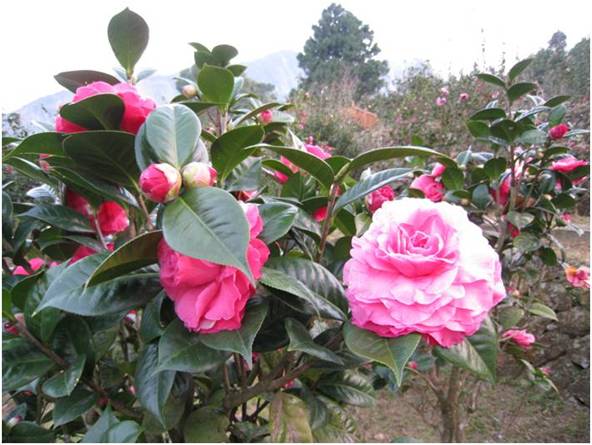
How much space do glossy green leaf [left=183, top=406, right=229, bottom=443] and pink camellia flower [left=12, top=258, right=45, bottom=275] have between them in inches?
13.3

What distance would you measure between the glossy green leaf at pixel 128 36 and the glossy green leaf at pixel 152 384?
39cm

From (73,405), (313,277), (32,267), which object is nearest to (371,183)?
(313,277)

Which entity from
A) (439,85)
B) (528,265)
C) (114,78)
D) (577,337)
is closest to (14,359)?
(114,78)

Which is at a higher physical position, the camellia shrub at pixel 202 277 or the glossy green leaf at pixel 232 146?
the glossy green leaf at pixel 232 146

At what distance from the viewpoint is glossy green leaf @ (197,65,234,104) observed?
2.20 feet

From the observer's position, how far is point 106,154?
46 centimetres

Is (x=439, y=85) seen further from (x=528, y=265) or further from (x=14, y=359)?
(x=14, y=359)

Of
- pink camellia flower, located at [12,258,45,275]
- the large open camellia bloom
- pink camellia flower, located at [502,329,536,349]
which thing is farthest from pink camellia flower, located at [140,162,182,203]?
pink camellia flower, located at [502,329,536,349]

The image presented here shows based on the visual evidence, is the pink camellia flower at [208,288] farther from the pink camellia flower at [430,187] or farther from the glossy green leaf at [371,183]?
the pink camellia flower at [430,187]

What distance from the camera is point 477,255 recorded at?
47 centimetres

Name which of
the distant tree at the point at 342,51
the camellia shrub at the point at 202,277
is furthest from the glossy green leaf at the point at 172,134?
the distant tree at the point at 342,51

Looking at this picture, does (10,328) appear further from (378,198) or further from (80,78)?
(378,198)

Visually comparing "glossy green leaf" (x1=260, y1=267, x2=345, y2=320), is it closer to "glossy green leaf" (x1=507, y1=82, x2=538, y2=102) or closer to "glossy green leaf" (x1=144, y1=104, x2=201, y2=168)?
"glossy green leaf" (x1=144, y1=104, x2=201, y2=168)

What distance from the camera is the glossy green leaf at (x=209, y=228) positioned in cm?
35
